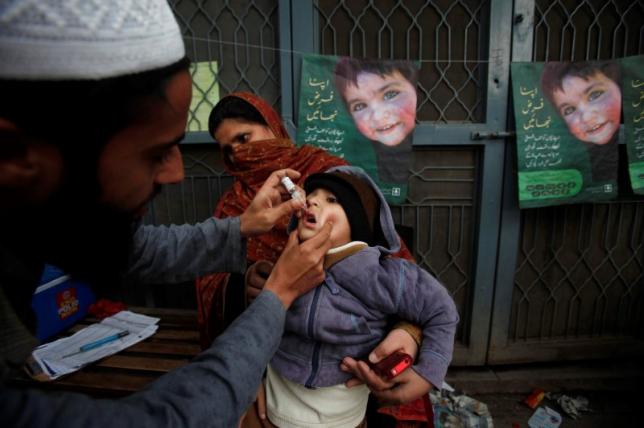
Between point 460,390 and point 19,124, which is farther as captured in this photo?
point 460,390

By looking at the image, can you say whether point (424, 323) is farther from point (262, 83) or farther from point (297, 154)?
point (262, 83)

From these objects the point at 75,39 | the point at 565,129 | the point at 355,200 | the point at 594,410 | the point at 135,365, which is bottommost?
the point at 594,410

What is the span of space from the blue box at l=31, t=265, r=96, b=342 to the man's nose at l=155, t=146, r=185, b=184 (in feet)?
5.17

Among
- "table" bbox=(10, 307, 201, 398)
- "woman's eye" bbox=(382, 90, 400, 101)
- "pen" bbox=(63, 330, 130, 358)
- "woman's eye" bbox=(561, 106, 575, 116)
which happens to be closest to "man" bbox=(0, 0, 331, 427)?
"table" bbox=(10, 307, 201, 398)

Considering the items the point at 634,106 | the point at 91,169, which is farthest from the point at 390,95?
the point at 91,169

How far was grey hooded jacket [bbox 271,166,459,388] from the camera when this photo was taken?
4.00ft

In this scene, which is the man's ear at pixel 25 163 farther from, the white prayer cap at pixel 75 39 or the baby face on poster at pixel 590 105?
the baby face on poster at pixel 590 105

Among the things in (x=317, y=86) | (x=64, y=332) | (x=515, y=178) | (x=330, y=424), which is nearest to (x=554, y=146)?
(x=515, y=178)

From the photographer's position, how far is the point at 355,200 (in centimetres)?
133

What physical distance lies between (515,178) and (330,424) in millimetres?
1914

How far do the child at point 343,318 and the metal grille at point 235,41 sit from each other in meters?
1.43

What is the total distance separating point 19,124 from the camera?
0.54m

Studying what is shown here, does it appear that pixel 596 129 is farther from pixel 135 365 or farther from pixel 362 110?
pixel 135 365

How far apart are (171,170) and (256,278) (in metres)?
0.62
